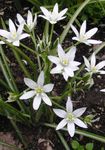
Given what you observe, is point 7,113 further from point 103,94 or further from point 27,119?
point 103,94

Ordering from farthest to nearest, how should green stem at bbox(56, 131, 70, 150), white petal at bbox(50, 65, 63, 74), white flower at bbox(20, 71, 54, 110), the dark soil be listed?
the dark soil → green stem at bbox(56, 131, 70, 150) → white flower at bbox(20, 71, 54, 110) → white petal at bbox(50, 65, 63, 74)

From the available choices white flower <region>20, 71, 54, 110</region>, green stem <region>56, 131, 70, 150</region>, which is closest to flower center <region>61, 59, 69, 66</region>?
white flower <region>20, 71, 54, 110</region>

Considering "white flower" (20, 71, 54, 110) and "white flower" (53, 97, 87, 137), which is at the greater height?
"white flower" (20, 71, 54, 110)

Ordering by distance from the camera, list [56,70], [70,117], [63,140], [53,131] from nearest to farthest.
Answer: [56,70] → [70,117] → [63,140] → [53,131]

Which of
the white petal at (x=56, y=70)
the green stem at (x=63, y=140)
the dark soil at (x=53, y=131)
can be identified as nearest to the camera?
the white petal at (x=56, y=70)

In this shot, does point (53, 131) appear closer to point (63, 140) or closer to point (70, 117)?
point (63, 140)

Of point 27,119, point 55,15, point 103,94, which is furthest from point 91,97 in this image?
point 55,15

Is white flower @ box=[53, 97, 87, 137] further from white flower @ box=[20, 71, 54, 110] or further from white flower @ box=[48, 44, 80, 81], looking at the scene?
white flower @ box=[48, 44, 80, 81]

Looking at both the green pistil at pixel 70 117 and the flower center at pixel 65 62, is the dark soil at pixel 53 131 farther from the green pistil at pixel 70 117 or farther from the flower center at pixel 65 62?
the flower center at pixel 65 62

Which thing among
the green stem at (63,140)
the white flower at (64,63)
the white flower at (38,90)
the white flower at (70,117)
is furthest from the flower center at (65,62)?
the green stem at (63,140)

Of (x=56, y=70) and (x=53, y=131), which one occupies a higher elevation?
(x=56, y=70)

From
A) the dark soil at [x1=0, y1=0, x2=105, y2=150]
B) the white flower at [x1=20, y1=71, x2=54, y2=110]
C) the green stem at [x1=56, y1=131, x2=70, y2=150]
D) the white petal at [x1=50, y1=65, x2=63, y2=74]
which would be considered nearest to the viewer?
the white petal at [x1=50, y1=65, x2=63, y2=74]

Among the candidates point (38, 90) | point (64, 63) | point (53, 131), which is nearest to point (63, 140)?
point (53, 131)

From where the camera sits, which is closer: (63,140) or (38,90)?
(38,90)
